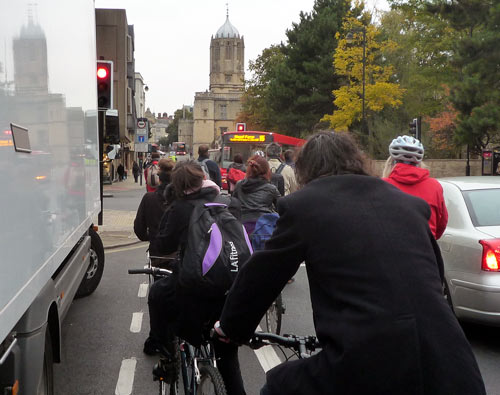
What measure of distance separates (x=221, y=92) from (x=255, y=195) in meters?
129

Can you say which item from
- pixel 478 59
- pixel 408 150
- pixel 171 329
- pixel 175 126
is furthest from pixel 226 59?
pixel 171 329

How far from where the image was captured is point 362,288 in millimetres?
1873

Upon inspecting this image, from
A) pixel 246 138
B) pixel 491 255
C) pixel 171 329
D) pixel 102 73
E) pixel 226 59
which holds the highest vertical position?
pixel 226 59

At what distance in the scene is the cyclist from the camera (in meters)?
3.37

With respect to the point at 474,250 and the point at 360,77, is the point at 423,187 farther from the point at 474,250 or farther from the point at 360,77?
the point at 360,77

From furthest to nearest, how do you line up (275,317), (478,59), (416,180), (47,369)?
1. (478,59)
2. (275,317)
3. (416,180)
4. (47,369)

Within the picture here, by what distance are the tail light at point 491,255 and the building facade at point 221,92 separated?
410 feet

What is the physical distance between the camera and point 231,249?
3.45m

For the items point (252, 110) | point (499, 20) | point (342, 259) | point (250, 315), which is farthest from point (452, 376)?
point (252, 110)

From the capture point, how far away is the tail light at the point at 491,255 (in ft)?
17.7

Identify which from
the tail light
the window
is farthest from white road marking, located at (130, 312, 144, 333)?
the window

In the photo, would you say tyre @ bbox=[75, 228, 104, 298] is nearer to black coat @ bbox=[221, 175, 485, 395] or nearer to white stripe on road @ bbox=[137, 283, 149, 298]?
white stripe on road @ bbox=[137, 283, 149, 298]

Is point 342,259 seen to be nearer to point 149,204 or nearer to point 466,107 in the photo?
point 149,204

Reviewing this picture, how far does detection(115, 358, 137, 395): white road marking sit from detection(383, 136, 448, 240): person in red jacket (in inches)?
102
